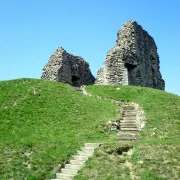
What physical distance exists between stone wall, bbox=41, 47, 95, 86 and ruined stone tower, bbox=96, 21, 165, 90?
203 inches

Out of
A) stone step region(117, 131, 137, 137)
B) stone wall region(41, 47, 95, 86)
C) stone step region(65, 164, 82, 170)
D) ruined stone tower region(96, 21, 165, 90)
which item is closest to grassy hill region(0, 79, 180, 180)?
stone step region(65, 164, 82, 170)

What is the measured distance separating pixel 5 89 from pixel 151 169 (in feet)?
75.9

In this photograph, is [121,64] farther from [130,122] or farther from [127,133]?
[127,133]

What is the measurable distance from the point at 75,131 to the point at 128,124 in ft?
17.0

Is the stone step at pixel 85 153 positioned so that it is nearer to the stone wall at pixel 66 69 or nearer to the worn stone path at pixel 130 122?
the worn stone path at pixel 130 122

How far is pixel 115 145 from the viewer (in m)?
21.4

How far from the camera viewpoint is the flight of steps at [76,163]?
17.7 metres

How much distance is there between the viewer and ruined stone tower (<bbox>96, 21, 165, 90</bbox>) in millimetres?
47562

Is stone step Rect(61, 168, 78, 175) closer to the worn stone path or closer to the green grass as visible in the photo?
the green grass

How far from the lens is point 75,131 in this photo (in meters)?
27.0

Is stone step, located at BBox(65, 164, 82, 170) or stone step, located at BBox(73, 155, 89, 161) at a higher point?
stone step, located at BBox(73, 155, 89, 161)

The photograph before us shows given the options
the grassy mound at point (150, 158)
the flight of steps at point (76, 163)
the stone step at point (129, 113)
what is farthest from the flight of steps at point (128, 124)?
the flight of steps at point (76, 163)

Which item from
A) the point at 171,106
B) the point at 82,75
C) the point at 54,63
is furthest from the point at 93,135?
the point at 82,75

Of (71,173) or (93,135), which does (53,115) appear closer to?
(93,135)
